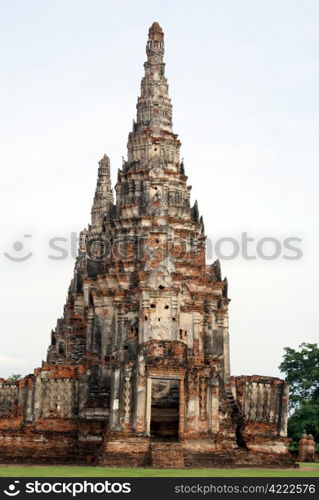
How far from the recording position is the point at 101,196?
7594 cm

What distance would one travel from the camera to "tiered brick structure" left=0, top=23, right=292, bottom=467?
42.3 m

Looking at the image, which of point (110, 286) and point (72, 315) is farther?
point (72, 315)

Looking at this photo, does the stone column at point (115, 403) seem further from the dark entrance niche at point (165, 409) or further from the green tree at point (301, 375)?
the green tree at point (301, 375)

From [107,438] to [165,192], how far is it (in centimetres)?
1998

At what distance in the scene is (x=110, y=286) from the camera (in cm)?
5375

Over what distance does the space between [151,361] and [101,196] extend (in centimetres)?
3515

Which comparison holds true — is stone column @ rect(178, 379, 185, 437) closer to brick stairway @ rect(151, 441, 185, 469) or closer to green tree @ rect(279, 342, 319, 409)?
brick stairway @ rect(151, 441, 185, 469)

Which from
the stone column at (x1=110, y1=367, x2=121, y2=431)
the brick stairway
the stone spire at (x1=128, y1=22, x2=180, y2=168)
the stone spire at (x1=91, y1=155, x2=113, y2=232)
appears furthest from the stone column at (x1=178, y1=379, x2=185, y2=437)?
the stone spire at (x1=91, y1=155, x2=113, y2=232)

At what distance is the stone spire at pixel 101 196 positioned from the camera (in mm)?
75062

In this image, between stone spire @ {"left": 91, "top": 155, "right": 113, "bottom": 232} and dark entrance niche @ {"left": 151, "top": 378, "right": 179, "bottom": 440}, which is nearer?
dark entrance niche @ {"left": 151, "top": 378, "right": 179, "bottom": 440}

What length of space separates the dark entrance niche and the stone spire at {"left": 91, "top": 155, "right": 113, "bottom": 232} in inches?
1134
